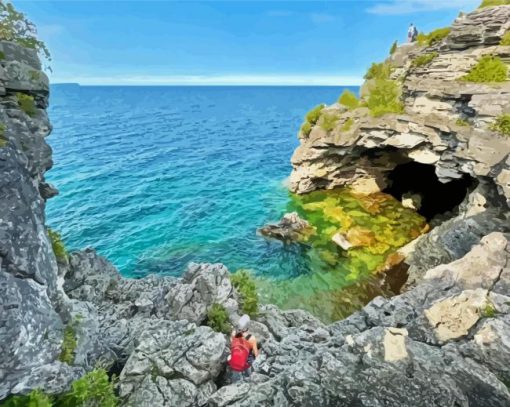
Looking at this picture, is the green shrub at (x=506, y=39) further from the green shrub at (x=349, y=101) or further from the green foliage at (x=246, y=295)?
the green foliage at (x=246, y=295)

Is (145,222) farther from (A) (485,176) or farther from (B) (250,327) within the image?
(A) (485,176)

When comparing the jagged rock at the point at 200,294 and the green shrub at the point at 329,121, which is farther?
the green shrub at the point at 329,121

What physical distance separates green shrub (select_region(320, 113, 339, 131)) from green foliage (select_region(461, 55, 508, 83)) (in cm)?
1279

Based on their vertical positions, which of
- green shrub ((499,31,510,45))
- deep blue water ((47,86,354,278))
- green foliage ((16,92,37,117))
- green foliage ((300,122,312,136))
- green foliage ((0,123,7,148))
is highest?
green shrub ((499,31,510,45))

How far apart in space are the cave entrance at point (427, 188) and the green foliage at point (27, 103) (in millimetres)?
31798

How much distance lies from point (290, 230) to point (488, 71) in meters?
19.2

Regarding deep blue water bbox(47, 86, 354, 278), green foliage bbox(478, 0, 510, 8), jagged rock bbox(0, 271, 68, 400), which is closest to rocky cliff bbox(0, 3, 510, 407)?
jagged rock bbox(0, 271, 68, 400)

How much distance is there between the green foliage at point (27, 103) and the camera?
1195 cm

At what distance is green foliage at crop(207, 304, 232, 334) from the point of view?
1630cm

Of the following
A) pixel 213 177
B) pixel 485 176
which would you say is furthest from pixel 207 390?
pixel 213 177

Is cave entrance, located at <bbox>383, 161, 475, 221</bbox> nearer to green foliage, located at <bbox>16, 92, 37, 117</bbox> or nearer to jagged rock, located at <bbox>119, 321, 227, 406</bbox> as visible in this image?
jagged rock, located at <bbox>119, 321, 227, 406</bbox>

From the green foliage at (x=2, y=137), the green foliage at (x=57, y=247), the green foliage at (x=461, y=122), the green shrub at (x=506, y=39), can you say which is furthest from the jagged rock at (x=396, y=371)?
the green shrub at (x=506, y=39)

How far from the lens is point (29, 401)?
8.81m

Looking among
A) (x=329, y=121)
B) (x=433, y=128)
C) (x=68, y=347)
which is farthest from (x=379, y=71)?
(x=68, y=347)
